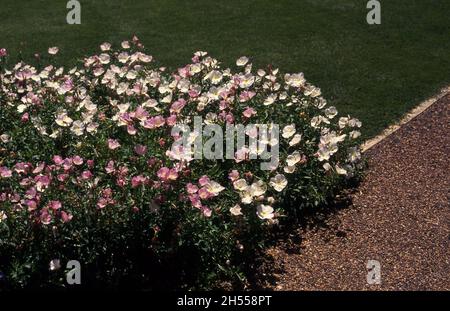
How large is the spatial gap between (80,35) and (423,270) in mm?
6108

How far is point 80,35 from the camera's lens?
8516 millimetres

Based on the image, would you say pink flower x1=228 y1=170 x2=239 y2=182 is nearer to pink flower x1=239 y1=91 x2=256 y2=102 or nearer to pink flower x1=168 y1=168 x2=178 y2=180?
pink flower x1=168 y1=168 x2=178 y2=180

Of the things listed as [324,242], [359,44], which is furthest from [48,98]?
[359,44]

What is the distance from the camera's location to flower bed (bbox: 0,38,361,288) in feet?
12.4

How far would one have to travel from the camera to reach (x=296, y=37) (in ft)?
27.3

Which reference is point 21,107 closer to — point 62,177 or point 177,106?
point 177,106

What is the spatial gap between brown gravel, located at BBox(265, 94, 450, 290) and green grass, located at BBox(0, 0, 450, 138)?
725 mm

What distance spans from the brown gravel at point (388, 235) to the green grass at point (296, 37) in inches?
28.6

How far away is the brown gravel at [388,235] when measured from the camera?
163 inches

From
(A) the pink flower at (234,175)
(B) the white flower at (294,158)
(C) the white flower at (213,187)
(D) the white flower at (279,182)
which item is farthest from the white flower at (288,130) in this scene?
(C) the white flower at (213,187)

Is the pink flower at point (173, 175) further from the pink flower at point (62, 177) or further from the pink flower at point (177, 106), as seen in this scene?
the pink flower at point (177, 106)

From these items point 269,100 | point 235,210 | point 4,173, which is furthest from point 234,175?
point 4,173

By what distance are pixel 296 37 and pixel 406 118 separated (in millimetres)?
2639

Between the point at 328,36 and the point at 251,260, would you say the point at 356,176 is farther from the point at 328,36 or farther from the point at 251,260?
the point at 328,36
